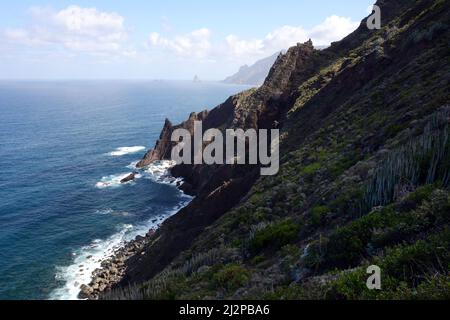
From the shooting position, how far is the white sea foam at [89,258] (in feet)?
170

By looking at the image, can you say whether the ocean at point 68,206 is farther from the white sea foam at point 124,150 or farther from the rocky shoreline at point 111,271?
the rocky shoreline at point 111,271

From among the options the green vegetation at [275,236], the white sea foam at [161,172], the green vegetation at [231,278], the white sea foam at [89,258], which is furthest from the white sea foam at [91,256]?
the green vegetation at [231,278]

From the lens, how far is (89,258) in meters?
59.8

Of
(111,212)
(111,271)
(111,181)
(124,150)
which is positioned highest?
(124,150)

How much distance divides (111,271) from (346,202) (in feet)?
147

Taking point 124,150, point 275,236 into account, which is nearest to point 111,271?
point 275,236

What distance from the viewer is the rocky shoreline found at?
51.2m

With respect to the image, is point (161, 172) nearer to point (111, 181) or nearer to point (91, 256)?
point (111, 181)

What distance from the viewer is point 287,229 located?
1991 cm

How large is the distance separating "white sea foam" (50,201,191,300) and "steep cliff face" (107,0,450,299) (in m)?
6.36

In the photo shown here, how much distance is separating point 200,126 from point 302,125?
6854 centimetres

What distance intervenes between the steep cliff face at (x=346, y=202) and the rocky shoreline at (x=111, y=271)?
7.83 ft

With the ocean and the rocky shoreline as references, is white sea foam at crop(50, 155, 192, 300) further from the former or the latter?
the rocky shoreline

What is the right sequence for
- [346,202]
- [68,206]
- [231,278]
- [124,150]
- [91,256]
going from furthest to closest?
1. [124,150]
2. [68,206]
3. [91,256]
4. [346,202]
5. [231,278]
